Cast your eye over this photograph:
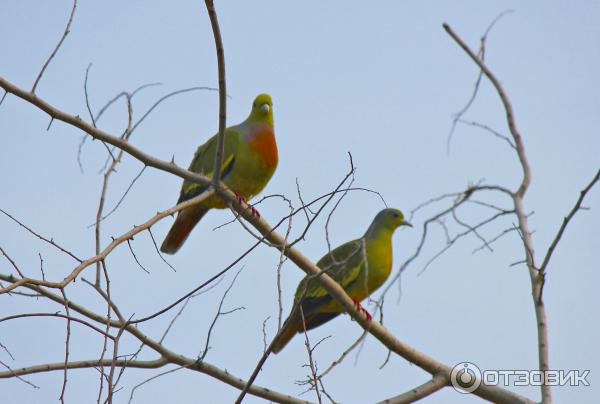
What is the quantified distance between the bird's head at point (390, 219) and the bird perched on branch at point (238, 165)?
1286 mm

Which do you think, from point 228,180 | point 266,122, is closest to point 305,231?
point 228,180

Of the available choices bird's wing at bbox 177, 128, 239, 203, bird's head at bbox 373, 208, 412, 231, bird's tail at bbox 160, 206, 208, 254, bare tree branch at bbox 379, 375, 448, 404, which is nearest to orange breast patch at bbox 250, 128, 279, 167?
bird's wing at bbox 177, 128, 239, 203

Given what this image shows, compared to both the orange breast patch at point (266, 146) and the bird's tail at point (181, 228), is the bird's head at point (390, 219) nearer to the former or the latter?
the orange breast patch at point (266, 146)

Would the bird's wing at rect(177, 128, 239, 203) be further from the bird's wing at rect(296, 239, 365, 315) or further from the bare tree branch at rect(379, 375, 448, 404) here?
the bare tree branch at rect(379, 375, 448, 404)

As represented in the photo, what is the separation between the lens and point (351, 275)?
6.01 m

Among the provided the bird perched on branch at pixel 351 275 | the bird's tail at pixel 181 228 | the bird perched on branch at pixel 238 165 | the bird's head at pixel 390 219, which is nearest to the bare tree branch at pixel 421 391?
the bird perched on branch at pixel 351 275

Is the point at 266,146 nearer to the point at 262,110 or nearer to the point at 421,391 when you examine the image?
the point at 262,110

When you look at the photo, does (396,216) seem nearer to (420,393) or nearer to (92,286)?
(420,393)

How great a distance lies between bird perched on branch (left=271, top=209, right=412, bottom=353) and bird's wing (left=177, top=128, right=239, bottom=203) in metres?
0.97

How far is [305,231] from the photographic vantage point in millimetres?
3348

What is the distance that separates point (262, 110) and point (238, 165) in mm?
598

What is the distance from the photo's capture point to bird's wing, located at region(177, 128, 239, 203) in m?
5.61

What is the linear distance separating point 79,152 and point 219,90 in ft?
3.20

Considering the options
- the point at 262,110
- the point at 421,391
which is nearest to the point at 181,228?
the point at 262,110
